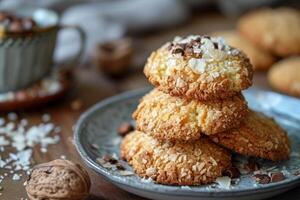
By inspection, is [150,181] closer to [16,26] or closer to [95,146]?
[95,146]

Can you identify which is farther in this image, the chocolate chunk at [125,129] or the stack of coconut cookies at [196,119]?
the chocolate chunk at [125,129]

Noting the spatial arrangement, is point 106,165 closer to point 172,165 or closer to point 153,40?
point 172,165

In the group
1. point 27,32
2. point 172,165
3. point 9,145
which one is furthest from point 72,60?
point 172,165

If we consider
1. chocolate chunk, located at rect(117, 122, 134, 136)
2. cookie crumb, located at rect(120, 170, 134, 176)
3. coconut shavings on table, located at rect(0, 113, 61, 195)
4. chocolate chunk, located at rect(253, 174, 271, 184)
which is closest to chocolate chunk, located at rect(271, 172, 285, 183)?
chocolate chunk, located at rect(253, 174, 271, 184)

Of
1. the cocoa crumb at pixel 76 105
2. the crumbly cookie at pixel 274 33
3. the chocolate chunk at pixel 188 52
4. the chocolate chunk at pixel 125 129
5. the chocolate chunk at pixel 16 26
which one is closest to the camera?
the chocolate chunk at pixel 188 52

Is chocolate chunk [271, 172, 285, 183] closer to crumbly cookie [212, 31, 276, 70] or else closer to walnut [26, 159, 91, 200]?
walnut [26, 159, 91, 200]

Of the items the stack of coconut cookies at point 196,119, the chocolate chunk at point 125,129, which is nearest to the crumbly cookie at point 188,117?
the stack of coconut cookies at point 196,119

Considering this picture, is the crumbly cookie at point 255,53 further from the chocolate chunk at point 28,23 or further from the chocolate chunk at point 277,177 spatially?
the chocolate chunk at point 277,177
